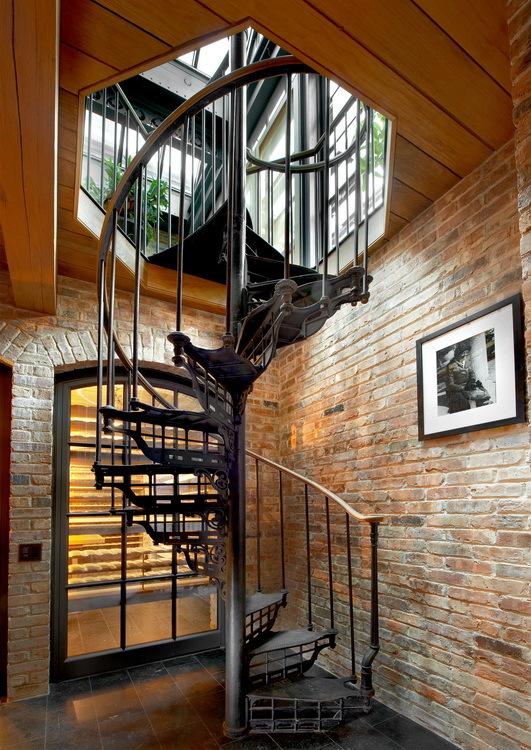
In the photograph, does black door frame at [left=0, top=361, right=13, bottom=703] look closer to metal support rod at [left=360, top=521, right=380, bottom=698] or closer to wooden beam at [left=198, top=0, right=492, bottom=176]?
metal support rod at [left=360, top=521, right=380, bottom=698]

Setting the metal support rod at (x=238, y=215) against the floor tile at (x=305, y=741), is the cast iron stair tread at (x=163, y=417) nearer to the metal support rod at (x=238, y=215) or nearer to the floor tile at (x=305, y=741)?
the metal support rod at (x=238, y=215)

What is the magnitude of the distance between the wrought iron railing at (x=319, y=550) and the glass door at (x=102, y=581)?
64 centimetres

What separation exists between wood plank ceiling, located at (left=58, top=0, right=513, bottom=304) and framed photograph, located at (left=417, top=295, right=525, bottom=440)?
811 mm

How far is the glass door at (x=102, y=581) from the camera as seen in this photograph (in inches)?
121

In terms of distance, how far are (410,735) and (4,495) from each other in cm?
260

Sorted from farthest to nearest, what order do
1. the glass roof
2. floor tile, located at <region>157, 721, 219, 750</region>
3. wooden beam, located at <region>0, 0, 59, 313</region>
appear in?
the glass roof → floor tile, located at <region>157, 721, 219, 750</region> → wooden beam, located at <region>0, 0, 59, 313</region>

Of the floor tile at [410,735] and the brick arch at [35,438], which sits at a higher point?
the brick arch at [35,438]

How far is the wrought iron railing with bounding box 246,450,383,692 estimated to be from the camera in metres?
2.57

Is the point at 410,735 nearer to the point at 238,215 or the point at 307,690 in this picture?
the point at 307,690

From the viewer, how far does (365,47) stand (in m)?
1.57

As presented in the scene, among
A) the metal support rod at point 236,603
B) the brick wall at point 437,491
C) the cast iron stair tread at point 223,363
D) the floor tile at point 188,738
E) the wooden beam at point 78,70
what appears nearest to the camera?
the wooden beam at point 78,70

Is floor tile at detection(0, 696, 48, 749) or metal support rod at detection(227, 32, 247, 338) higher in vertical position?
metal support rod at detection(227, 32, 247, 338)

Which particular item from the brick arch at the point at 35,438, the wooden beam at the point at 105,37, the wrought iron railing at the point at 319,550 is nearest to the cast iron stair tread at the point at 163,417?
the wrought iron railing at the point at 319,550

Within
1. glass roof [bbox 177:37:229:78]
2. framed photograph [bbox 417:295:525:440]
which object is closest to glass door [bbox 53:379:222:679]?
framed photograph [bbox 417:295:525:440]
